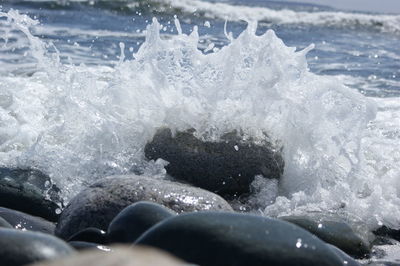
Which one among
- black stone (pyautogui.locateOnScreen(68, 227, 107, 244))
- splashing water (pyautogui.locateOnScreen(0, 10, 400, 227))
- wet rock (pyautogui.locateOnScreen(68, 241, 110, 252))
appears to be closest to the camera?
wet rock (pyautogui.locateOnScreen(68, 241, 110, 252))

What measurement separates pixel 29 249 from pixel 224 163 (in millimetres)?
2534

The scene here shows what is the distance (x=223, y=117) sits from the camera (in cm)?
492

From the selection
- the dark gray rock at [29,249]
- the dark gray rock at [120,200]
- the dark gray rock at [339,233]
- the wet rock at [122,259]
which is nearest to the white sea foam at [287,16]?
the dark gray rock at [339,233]

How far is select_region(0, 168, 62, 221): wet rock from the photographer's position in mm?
4074

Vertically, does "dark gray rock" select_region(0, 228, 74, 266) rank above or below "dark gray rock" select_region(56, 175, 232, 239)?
above

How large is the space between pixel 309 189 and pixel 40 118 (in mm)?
2059

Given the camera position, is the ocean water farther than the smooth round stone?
Yes

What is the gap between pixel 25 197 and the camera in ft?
13.5

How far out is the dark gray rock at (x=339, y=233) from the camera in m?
3.71

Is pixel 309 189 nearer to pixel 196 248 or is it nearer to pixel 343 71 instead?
pixel 196 248

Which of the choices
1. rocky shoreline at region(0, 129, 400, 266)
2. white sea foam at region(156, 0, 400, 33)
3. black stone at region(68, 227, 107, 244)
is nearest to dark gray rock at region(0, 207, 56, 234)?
rocky shoreline at region(0, 129, 400, 266)

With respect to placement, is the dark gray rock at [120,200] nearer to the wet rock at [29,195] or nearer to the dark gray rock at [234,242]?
A: the wet rock at [29,195]

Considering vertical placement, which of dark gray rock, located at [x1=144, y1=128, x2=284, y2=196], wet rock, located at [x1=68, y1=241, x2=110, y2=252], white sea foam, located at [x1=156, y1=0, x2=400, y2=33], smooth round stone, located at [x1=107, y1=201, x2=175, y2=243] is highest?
smooth round stone, located at [x1=107, y1=201, x2=175, y2=243]

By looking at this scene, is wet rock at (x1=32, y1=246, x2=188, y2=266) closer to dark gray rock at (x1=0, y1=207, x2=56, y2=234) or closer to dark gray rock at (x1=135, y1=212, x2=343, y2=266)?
dark gray rock at (x1=135, y1=212, x2=343, y2=266)
